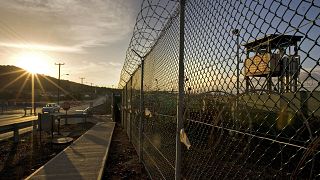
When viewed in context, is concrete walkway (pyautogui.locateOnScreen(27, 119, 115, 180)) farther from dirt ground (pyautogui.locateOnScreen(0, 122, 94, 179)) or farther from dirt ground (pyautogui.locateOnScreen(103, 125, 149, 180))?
dirt ground (pyautogui.locateOnScreen(0, 122, 94, 179))

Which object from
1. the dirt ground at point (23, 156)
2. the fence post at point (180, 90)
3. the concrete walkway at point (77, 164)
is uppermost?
the fence post at point (180, 90)

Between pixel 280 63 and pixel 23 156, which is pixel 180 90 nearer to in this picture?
pixel 280 63

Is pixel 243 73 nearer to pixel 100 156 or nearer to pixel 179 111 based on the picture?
pixel 179 111

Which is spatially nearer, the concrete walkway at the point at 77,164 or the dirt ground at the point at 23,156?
the concrete walkway at the point at 77,164

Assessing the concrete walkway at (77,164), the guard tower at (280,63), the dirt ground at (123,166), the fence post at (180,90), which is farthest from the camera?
the dirt ground at (123,166)

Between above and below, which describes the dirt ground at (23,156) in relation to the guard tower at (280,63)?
below

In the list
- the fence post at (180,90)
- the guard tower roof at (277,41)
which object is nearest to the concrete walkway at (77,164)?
the fence post at (180,90)

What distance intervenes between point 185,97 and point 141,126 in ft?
15.5

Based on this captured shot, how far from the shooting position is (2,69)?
196 m

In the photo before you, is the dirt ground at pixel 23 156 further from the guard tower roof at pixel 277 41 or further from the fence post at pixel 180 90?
the guard tower roof at pixel 277 41

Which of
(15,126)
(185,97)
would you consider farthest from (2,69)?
(185,97)

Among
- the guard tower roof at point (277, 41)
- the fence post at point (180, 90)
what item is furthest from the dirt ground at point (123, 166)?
the guard tower roof at point (277, 41)

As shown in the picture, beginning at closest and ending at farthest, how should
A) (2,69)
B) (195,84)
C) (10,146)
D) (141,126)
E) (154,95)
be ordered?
(195,84), (154,95), (141,126), (10,146), (2,69)

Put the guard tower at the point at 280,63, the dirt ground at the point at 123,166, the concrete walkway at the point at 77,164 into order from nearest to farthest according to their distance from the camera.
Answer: the guard tower at the point at 280,63 < the concrete walkway at the point at 77,164 < the dirt ground at the point at 123,166
